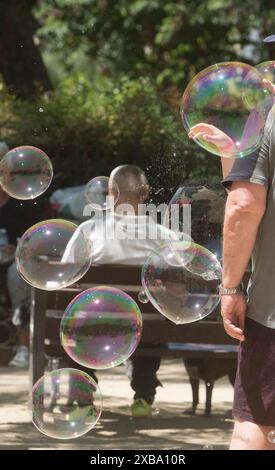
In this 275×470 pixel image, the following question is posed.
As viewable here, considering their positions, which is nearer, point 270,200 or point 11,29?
point 270,200

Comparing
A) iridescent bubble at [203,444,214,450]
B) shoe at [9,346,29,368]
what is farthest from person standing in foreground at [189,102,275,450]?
shoe at [9,346,29,368]

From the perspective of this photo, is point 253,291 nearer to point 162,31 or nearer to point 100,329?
point 100,329

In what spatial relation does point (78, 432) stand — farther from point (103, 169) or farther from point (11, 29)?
point (11, 29)

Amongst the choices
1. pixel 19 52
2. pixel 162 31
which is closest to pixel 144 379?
pixel 19 52

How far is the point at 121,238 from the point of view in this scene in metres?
6.23

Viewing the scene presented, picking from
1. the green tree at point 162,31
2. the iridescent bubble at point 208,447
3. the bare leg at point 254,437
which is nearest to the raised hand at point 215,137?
the bare leg at point 254,437

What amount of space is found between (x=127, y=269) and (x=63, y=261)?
782 millimetres

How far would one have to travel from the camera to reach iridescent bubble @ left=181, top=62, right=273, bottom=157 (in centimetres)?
397

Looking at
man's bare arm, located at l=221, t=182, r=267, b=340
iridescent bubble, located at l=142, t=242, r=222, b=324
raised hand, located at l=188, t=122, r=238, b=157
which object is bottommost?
iridescent bubble, located at l=142, t=242, r=222, b=324

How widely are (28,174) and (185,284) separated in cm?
139

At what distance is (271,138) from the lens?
11.6ft

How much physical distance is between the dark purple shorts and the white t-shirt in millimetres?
2123

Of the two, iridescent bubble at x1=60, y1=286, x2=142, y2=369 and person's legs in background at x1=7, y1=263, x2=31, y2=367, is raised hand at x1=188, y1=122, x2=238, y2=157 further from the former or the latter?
person's legs in background at x1=7, y1=263, x2=31, y2=367

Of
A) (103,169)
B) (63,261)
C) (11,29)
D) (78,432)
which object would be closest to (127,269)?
(63,261)
